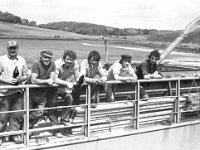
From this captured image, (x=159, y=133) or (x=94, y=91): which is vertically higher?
(x=94, y=91)

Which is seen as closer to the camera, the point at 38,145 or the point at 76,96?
the point at 38,145

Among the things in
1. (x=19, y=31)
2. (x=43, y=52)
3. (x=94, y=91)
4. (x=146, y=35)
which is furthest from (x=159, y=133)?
(x=146, y=35)

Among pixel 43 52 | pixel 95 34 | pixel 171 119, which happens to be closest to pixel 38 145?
pixel 43 52

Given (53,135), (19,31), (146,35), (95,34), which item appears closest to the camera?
(53,135)

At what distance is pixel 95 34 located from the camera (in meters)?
16.1

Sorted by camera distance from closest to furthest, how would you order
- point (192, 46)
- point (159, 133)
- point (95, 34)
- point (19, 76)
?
point (19, 76)
point (159, 133)
point (95, 34)
point (192, 46)

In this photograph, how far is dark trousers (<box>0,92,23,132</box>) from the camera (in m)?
5.17

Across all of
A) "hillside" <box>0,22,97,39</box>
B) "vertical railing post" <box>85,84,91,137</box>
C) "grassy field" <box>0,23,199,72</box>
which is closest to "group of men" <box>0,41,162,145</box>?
"vertical railing post" <box>85,84,91,137</box>

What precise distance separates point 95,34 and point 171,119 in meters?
9.37

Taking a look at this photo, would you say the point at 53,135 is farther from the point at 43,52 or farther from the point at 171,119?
the point at 171,119

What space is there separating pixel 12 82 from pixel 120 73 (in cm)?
217

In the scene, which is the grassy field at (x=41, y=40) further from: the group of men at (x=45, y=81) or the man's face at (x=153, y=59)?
the group of men at (x=45, y=81)

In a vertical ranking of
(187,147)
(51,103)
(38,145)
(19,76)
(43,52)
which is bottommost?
(187,147)

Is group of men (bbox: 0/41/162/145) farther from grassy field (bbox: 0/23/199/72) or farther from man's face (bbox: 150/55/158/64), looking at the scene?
grassy field (bbox: 0/23/199/72)
